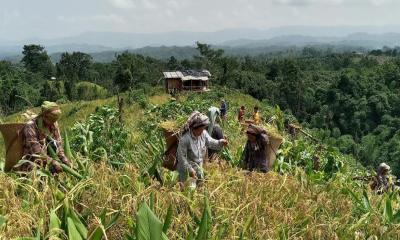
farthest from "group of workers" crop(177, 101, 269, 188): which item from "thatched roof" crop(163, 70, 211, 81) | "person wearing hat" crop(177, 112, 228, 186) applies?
"thatched roof" crop(163, 70, 211, 81)

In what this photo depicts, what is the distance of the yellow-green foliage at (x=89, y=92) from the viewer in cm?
4366

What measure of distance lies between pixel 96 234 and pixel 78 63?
60.4 metres

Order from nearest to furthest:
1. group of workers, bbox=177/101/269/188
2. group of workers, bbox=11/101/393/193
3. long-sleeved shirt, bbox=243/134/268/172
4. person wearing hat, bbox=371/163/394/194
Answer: group of workers, bbox=11/101/393/193, group of workers, bbox=177/101/269/188, long-sleeved shirt, bbox=243/134/268/172, person wearing hat, bbox=371/163/394/194

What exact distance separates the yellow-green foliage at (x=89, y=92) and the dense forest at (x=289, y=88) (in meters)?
0.09

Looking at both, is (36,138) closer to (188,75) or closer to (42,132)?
(42,132)

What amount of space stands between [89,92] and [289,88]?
69.0 ft

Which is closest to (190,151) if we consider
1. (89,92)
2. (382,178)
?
(382,178)

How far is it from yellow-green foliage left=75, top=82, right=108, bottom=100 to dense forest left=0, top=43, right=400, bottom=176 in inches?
3.4

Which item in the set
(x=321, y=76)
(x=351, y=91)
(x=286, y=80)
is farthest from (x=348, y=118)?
(x=321, y=76)

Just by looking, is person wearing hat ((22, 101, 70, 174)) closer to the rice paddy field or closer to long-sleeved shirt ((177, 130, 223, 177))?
the rice paddy field

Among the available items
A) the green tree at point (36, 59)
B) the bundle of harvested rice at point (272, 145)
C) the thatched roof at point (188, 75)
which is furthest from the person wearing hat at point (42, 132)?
the green tree at point (36, 59)

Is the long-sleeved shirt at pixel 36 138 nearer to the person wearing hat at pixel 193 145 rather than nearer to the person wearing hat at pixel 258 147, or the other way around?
the person wearing hat at pixel 193 145

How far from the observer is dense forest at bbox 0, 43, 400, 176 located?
41781 mm

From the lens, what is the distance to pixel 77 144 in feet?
16.7
